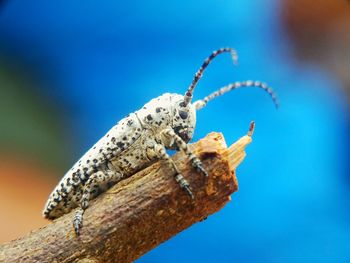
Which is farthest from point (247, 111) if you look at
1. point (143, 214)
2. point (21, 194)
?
point (21, 194)

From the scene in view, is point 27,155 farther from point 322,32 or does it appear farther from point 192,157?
point 322,32

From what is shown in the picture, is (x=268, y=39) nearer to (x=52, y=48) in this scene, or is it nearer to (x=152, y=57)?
(x=152, y=57)

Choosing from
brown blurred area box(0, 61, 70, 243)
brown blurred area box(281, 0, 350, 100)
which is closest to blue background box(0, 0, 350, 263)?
brown blurred area box(281, 0, 350, 100)

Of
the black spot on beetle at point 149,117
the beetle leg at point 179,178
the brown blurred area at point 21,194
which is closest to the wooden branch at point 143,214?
the beetle leg at point 179,178

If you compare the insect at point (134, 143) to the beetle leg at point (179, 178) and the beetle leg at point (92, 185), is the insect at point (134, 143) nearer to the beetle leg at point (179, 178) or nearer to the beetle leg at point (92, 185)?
the beetle leg at point (92, 185)

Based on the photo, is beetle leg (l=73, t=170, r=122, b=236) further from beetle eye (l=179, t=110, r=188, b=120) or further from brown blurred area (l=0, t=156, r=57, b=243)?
brown blurred area (l=0, t=156, r=57, b=243)

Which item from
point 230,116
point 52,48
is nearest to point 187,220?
point 230,116
